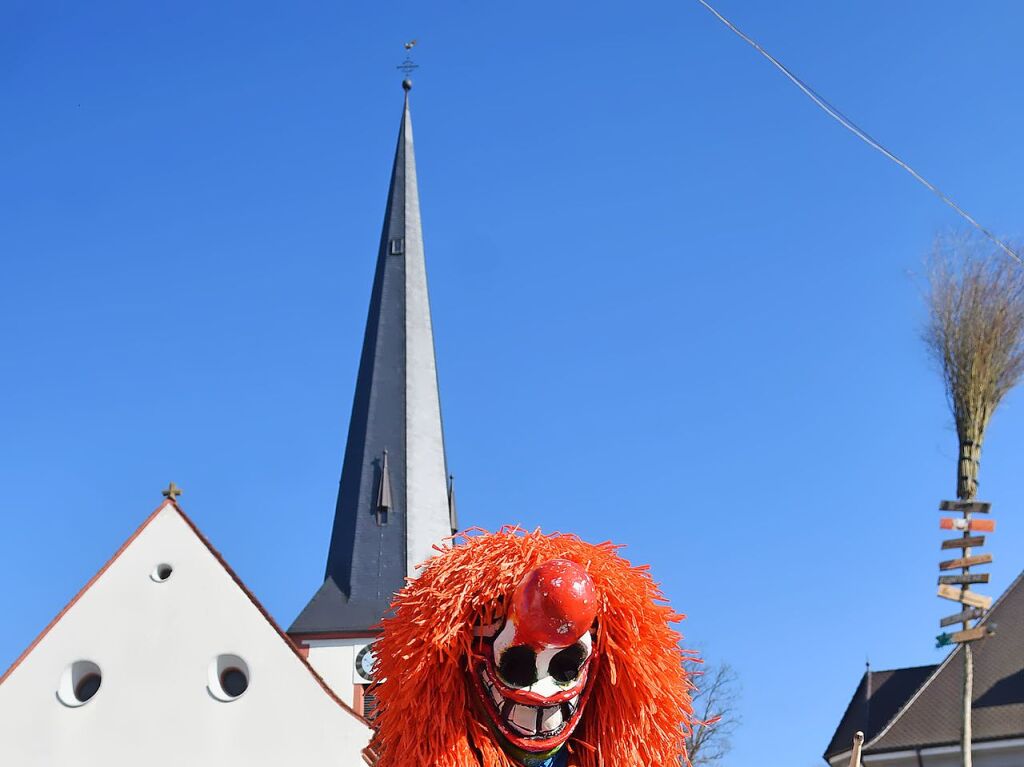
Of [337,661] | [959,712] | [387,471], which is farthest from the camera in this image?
[387,471]

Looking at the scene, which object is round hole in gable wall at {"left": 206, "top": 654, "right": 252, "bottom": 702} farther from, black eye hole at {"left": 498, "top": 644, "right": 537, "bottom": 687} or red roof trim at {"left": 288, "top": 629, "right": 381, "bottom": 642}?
black eye hole at {"left": 498, "top": 644, "right": 537, "bottom": 687}

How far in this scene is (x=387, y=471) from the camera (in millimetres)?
26672

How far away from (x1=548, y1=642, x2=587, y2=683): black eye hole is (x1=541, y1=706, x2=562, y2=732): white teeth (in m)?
0.10

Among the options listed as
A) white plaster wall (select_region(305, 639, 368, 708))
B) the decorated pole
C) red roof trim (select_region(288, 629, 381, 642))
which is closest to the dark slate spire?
red roof trim (select_region(288, 629, 381, 642))

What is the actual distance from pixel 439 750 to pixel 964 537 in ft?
16.9

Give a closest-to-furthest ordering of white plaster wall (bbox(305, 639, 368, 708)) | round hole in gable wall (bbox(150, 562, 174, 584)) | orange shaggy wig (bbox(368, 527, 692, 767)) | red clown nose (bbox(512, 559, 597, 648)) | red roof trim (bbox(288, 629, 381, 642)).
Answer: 1. red clown nose (bbox(512, 559, 597, 648))
2. orange shaggy wig (bbox(368, 527, 692, 767))
3. round hole in gable wall (bbox(150, 562, 174, 584))
4. white plaster wall (bbox(305, 639, 368, 708))
5. red roof trim (bbox(288, 629, 381, 642))

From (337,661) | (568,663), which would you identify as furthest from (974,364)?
(337,661)

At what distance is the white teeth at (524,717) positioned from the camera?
4066mm

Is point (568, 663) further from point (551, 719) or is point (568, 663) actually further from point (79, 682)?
point (79, 682)

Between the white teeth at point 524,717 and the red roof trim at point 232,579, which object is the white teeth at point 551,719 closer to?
the white teeth at point 524,717

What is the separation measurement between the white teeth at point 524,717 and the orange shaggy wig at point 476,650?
0.29 feet

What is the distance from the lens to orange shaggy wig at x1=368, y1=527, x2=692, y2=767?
13.2 feet

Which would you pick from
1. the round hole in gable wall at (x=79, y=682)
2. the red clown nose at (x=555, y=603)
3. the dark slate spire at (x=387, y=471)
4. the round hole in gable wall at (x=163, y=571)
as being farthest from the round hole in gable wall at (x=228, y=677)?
the red clown nose at (x=555, y=603)

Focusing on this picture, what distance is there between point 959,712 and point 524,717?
59.3ft
